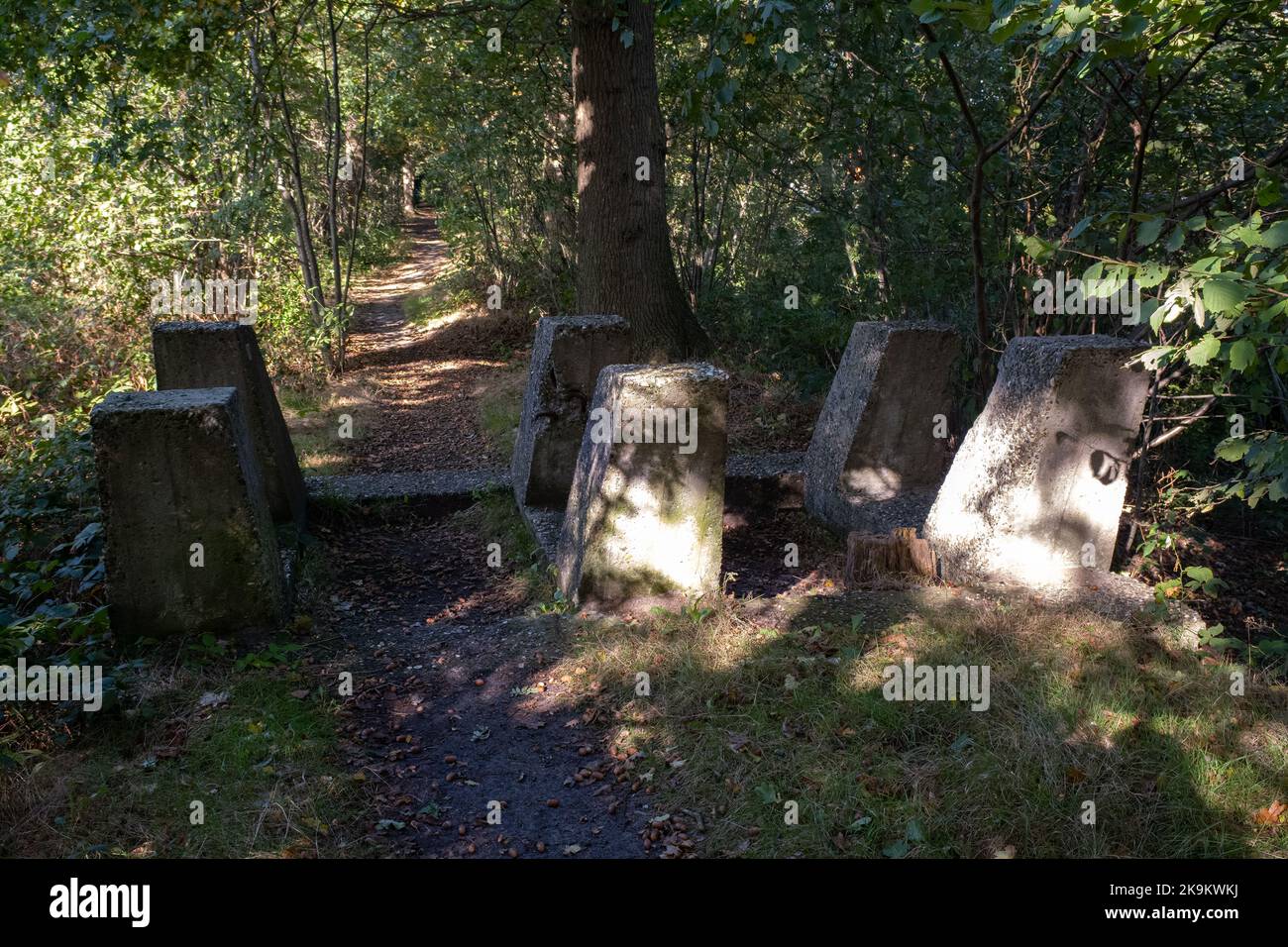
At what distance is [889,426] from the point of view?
677cm

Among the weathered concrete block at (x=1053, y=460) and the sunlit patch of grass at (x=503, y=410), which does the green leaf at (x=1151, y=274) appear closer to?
the weathered concrete block at (x=1053, y=460)

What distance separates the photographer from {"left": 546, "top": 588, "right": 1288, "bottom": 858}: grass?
10.6 ft

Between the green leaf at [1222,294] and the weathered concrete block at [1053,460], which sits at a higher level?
the green leaf at [1222,294]

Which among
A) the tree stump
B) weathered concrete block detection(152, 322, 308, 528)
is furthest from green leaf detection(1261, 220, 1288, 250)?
weathered concrete block detection(152, 322, 308, 528)

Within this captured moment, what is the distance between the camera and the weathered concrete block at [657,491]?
4949mm

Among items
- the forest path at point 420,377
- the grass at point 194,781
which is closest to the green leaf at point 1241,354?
the grass at point 194,781

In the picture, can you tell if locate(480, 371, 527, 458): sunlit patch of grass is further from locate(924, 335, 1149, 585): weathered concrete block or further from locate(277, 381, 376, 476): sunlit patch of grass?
locate(924, 335, 1149, 585): weathered concrete block

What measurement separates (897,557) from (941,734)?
201 cm

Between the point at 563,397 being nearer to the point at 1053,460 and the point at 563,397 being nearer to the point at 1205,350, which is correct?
the point at 1053,460

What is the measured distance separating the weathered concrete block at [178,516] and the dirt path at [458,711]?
25.6 inches

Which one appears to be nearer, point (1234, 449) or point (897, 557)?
point (1234, 449)

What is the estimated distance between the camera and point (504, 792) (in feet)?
12.6

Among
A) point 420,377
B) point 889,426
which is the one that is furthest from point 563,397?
point 420,377
